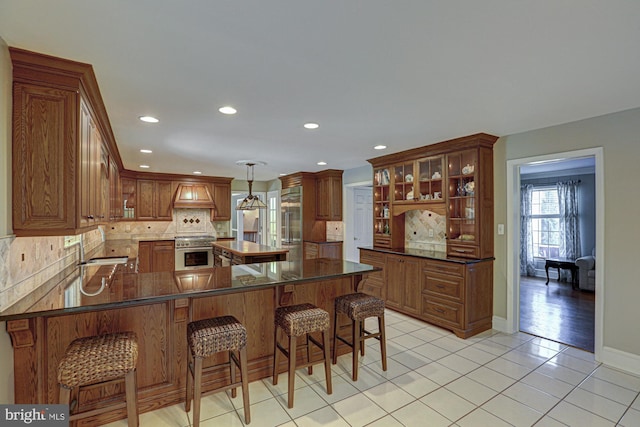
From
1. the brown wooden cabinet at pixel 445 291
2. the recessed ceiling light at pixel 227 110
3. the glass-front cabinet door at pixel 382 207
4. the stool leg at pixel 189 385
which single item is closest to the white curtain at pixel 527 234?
the glass-front cabinet door at pixel 382 207

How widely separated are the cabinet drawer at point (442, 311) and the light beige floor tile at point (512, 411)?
1261mm

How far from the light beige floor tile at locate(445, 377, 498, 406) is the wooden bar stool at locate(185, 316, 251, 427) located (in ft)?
5.38

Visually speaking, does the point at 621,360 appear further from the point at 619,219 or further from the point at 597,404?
the point at 619,219

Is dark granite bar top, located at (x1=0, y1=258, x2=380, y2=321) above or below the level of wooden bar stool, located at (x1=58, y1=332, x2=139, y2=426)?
above

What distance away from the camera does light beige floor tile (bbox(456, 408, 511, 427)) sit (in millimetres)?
2104

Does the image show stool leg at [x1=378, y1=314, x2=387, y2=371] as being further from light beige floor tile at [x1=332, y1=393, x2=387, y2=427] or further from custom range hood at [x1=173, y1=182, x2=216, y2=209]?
custom range hood at [x1=173, y1=182, x2=216, y2=209]

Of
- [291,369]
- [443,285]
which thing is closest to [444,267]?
[443,285]

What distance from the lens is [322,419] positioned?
2.14 m

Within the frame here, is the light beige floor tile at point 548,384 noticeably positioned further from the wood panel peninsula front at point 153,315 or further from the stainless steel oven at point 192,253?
the stainless steel oven at point 192,253

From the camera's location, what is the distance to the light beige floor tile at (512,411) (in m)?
2.14

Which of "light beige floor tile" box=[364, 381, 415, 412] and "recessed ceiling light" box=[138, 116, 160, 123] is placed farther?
"recessed ceiling light" box=[138, 116, 160, 123]

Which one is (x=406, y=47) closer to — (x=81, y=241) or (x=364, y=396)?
(x=364, y=396)

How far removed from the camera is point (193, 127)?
3348mm

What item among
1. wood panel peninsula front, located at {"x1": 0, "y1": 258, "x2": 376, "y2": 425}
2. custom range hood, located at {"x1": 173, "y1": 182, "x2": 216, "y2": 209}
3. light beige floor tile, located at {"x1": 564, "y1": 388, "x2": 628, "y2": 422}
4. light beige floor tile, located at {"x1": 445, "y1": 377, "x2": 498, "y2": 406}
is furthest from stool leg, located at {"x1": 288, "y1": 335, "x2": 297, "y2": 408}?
custom range hood, located at {"x1": 173, "y1": 182, "x2": 216, "y2": 209}
